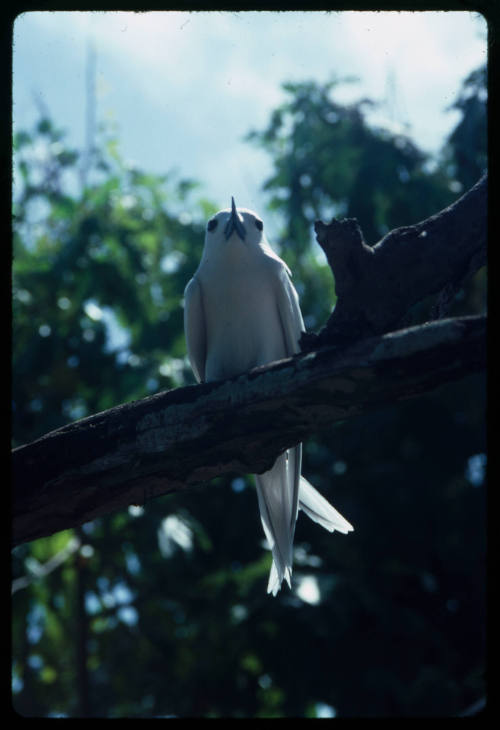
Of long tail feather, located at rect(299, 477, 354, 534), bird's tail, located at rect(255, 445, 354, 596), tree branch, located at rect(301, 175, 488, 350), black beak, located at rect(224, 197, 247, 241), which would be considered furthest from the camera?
black beak, located at rect(224, 197, 247, 241)

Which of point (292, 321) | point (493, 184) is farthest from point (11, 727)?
point (292, 321)

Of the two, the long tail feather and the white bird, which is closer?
the long tail feather

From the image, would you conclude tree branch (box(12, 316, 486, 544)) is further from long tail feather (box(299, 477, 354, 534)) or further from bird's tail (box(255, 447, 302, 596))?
bird's tail (box(255, 447, 302, 596))

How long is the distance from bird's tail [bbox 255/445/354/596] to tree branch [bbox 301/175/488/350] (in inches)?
43.7

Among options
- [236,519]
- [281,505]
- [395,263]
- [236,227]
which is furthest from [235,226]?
Result: [236,519]

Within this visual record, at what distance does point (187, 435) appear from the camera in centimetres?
252

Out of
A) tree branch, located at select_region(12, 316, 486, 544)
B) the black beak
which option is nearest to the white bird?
the black beak

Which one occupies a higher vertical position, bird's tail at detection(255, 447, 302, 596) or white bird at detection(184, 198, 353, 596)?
white bird at detection(184, 198, 353, 596)

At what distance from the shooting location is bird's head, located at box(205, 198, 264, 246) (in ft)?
11.9

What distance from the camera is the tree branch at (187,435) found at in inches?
93.6

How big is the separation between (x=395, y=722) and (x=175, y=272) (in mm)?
5352

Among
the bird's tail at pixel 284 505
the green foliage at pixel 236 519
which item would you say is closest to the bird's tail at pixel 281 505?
the bird's tail at pixel 284 505

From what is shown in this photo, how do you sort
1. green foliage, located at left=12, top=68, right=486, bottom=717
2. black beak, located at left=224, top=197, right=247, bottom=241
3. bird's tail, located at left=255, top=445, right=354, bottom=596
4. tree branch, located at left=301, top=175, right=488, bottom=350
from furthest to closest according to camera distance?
1. green foliage, located at left=12, top=68, right=486, bottom=717
2. black beak, located at left=224, top=197, right=247, bottom=241
3. bird's tail, located at left=255, top=445, right=354, bottom=596
4. tree branch, located at left=301, top=175, right=488, bottom=350

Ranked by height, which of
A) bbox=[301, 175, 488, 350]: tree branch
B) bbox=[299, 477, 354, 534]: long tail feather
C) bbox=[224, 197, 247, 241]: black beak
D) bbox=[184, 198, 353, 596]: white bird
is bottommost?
bbox=[299, 477, 354, 534]: long tail feather
